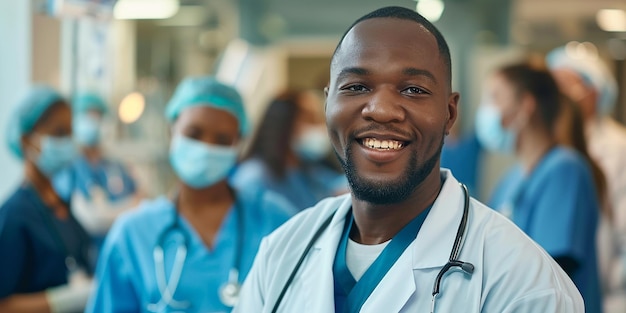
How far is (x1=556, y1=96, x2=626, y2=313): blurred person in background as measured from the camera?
3.10 meters

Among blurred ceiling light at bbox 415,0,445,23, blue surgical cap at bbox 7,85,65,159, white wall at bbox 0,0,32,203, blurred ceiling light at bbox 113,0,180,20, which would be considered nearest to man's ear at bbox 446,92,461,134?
blue surgical cap at bbox 7,85,65,159

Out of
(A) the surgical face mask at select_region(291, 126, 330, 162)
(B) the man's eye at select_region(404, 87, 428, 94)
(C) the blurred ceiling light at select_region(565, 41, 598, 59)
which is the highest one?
(B) the man's eye at select_region(404, 87, 428, 94)

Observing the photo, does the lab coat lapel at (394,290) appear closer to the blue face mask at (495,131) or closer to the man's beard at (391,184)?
the man's beard at (391,184)

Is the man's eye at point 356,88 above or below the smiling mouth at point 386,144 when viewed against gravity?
above

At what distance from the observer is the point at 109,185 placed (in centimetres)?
509

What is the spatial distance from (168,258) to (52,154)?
943 mm

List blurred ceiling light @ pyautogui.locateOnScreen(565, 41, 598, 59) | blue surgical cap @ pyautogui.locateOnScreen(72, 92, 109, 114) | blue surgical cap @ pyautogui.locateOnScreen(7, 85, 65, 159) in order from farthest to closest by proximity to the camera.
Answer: blurred ceiling light @ pyautogui.locateOnScreen(565, 41, 598, 59) < blue surgical cap @ pyautogui.locateOnScreen(72, 92, 109, 114) < blue surgical cap @ pyautogui.locateOnScreen(7, 85, 65, 159)

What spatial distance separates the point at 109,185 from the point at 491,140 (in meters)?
2.49

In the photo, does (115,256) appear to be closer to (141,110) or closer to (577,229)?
(577,229)

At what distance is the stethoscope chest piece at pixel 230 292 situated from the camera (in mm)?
2213

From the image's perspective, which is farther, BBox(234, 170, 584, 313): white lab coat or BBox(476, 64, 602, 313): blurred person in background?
BBox(476, 64, 602, 313): blurred person in background

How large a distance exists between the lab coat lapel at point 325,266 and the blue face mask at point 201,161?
0.98 m

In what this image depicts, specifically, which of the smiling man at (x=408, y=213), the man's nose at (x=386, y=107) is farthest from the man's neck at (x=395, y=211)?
the man's nose at (x=386, y=107)

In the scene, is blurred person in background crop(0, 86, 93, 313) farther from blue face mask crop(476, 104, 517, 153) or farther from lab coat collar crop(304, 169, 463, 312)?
blue face mask crop(476, 104, 517, 153)
